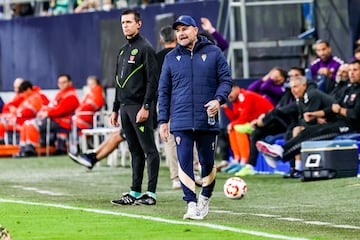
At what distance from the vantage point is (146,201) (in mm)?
14586

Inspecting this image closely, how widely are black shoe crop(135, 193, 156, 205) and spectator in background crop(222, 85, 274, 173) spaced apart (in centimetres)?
649

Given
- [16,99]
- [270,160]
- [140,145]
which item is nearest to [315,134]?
[270,160]

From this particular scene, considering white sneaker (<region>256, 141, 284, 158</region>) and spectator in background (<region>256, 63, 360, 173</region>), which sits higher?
spectator in background (<region>256, 63, 360, 173</region>)

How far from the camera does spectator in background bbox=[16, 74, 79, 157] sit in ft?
91.9

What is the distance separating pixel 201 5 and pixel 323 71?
5889 millimetres

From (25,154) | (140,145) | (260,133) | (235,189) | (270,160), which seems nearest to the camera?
(140,145)

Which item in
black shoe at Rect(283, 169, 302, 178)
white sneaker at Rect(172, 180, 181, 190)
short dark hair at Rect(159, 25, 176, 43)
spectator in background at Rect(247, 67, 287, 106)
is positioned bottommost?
black shoe at Rect(283, 169, 302, 178)

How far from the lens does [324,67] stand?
70.6 feet

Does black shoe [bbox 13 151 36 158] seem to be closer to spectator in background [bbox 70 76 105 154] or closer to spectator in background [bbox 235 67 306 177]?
spectator in background [bbox 70 76 105 154]

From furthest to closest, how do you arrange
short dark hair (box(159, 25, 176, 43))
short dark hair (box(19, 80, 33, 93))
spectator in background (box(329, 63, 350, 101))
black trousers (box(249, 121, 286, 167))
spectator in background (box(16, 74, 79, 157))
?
1. short dark hair (box(19, 80, 33, 93))
2. spectator in background (box(16, 74, 79, 157))
3. black trousers (box(249, 121, 286, 167))
4. spectator in background (box(329, 63, 350, 101))
5. short dark hair (box(159, 25, 176, 43))

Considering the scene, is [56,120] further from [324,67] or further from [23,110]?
[324,67]

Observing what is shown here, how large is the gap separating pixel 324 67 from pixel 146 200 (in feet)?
25.2

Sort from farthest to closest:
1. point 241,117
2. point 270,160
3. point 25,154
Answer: point 25,154
point 241,117
point 270,160

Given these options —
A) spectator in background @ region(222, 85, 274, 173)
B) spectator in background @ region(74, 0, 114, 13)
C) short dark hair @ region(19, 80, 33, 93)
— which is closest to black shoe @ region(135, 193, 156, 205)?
spectator in background @ region(222, 85, 274, 173)
